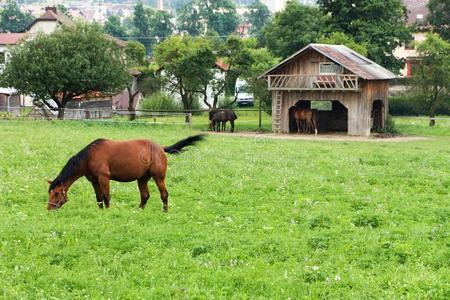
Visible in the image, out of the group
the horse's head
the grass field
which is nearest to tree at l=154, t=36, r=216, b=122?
the grass field

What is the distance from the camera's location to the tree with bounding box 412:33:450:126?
50812 mm

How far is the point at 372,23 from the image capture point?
2392 inches

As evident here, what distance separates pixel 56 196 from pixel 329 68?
3406 centimetres

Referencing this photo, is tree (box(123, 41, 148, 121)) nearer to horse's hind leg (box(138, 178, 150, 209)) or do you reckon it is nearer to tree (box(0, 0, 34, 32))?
horse's hind leg (box(138, 178, 150, 209))

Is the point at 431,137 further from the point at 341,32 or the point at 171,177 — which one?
the point at 171,177

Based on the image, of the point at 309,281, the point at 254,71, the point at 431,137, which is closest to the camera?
the point at 309,281

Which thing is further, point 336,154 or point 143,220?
point 336,154

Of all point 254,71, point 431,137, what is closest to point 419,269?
point 431,137

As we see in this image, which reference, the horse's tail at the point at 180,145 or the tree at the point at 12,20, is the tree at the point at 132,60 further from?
the tree at the point at 12,20

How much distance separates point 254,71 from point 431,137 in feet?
52.7

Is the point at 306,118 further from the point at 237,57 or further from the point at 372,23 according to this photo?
the point at 372,23

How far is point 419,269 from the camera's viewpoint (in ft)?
36.9

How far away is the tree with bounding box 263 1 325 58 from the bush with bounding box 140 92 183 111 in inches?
413

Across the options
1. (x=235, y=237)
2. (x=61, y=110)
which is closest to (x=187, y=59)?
(x=61, y=110)
